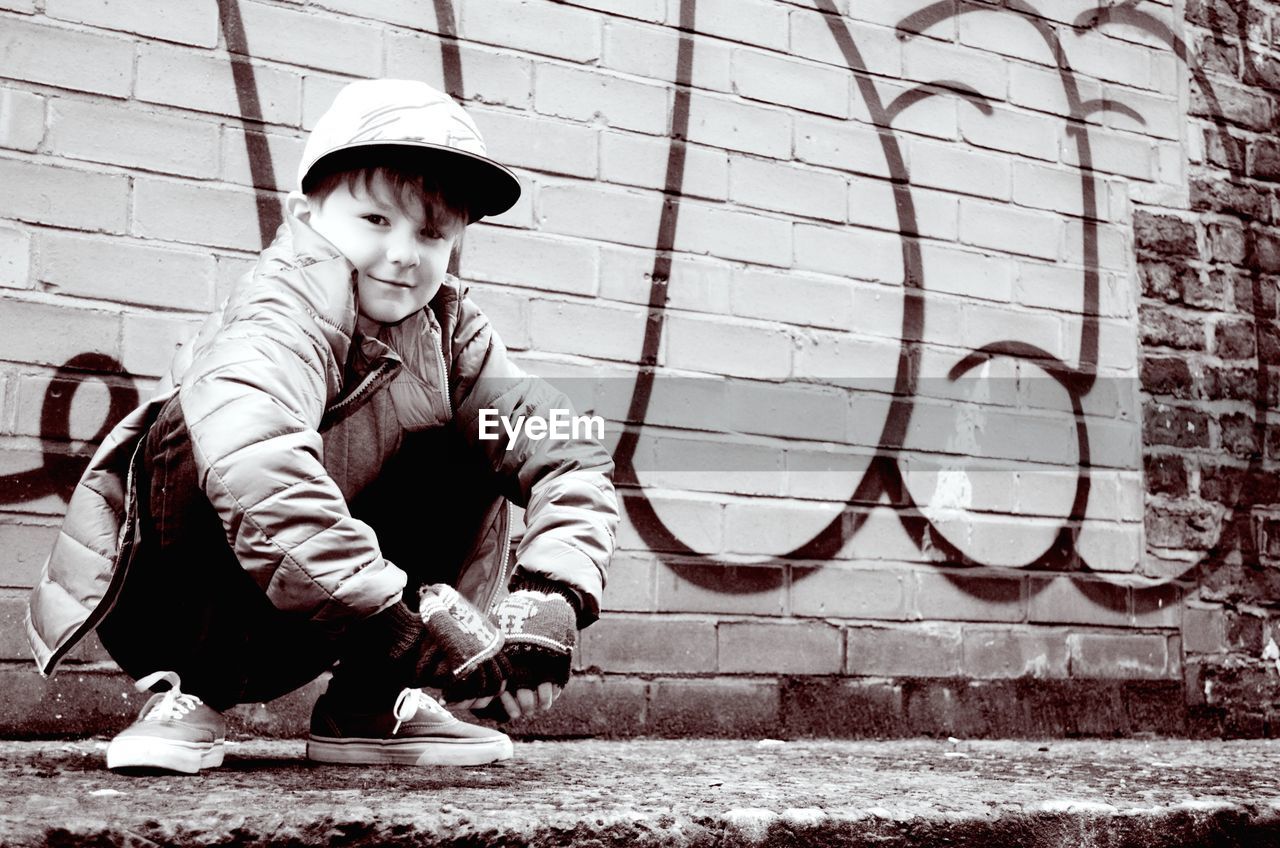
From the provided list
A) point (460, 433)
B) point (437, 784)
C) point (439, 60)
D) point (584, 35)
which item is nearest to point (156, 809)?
point (437, 784)

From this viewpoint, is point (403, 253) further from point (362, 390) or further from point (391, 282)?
point (362, 390)

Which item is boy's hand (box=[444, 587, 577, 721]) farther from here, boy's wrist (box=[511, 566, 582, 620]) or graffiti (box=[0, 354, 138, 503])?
graffiti (box=[0, 354, 138, 503])

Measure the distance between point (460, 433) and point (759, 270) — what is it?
130 centimetres

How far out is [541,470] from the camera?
1.94 m

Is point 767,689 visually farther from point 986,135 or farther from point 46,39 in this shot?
point 46,39

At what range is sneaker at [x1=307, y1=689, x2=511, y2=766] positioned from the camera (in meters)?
1.99

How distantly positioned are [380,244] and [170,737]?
76 cm

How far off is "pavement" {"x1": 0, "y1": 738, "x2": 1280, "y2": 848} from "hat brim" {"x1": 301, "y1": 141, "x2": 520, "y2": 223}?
885mm

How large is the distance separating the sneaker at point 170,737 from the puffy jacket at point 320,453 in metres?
0.15

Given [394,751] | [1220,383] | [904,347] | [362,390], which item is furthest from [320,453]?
[1220,383]

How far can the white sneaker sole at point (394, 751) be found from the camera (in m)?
1.99

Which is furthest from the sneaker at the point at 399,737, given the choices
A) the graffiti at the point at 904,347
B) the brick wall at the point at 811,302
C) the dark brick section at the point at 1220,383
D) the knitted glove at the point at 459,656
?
the dark brick section at the point at 1220,383

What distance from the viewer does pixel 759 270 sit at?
10.2 ft

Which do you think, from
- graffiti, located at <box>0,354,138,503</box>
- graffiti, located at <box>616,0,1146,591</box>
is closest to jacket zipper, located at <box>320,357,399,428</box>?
graffiti, located at <box>0,354,138,503</box>
